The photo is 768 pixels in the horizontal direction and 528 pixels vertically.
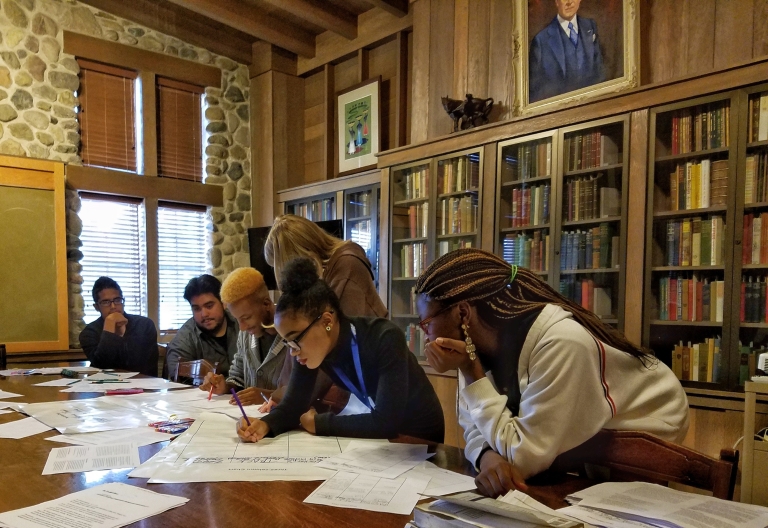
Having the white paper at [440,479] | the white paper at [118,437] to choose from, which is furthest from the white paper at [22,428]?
the white paper at [440,479]

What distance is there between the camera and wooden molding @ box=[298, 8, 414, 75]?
4.16 m

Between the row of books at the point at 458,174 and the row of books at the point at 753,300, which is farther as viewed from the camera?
the row of books at the point at 458,174

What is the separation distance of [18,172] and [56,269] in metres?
0.73

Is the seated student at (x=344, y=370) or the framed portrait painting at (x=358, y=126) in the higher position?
the framed portrait painting at (x=358, y=126)

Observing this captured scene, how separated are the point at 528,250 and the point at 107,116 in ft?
11.6

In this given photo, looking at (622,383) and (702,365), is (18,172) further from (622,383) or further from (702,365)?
(702,365)

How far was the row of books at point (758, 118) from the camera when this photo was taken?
2.26 m

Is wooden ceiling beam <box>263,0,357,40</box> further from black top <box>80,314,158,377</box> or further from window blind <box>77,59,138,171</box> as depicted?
black top <box>80,314,158,377</box>

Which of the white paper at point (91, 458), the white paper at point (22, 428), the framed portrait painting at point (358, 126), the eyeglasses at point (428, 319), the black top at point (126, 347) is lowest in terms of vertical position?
the black top at point (126, 347)

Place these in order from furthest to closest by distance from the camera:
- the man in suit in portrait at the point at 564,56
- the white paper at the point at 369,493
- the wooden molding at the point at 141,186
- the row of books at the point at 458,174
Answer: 1. the wooden molding at the point at 141,186
2. the row of books at the point at 458,174
3. the man in suit in portrait at the point at 564,56
4. the white paper at the point at 369,493

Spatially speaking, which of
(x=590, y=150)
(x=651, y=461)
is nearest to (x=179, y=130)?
(x=590, y=150)

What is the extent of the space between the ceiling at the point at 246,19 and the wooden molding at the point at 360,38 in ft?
0.17

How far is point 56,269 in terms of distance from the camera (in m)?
3.84

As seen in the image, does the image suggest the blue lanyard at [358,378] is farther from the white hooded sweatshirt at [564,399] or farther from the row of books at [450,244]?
the row of books at [450,244]
